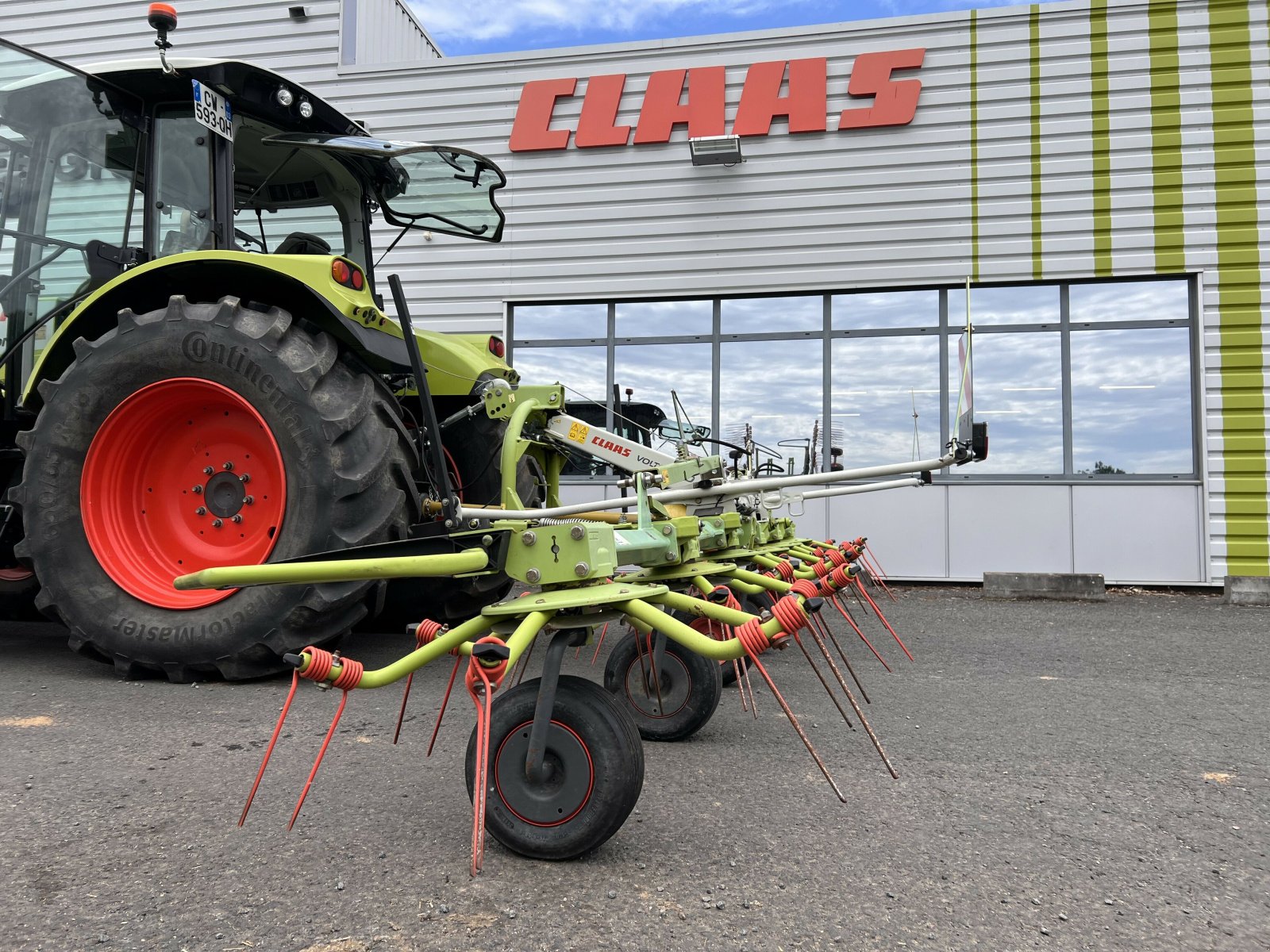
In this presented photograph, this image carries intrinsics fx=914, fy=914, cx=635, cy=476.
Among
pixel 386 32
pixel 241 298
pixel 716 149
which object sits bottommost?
pixel 241 298

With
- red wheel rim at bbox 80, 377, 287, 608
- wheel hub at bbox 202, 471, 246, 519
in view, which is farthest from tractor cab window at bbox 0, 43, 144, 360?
wheel hub at bbox 202, 471, 246, 519

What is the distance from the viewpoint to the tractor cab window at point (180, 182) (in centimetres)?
435

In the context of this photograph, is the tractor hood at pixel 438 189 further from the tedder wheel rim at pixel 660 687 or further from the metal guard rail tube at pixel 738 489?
the tedder wheel rim at pixel 660 687

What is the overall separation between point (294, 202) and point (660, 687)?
374 cm

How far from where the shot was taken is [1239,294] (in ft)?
26.0

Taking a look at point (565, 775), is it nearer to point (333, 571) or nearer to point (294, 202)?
point (333, 571)

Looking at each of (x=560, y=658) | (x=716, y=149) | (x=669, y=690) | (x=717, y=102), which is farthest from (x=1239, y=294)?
(x=560, y=658)

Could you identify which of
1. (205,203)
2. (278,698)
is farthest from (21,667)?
(205,203)

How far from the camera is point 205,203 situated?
433 centimetres

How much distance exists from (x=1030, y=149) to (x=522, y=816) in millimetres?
8185

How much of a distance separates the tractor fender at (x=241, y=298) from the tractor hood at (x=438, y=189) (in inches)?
36.6

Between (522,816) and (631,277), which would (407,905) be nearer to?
(522,816)

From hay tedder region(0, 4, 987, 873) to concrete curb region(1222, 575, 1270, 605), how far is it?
463 cm

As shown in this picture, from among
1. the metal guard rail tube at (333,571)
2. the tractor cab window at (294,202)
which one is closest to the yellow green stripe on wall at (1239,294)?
the tractor cab window at (294,202)
